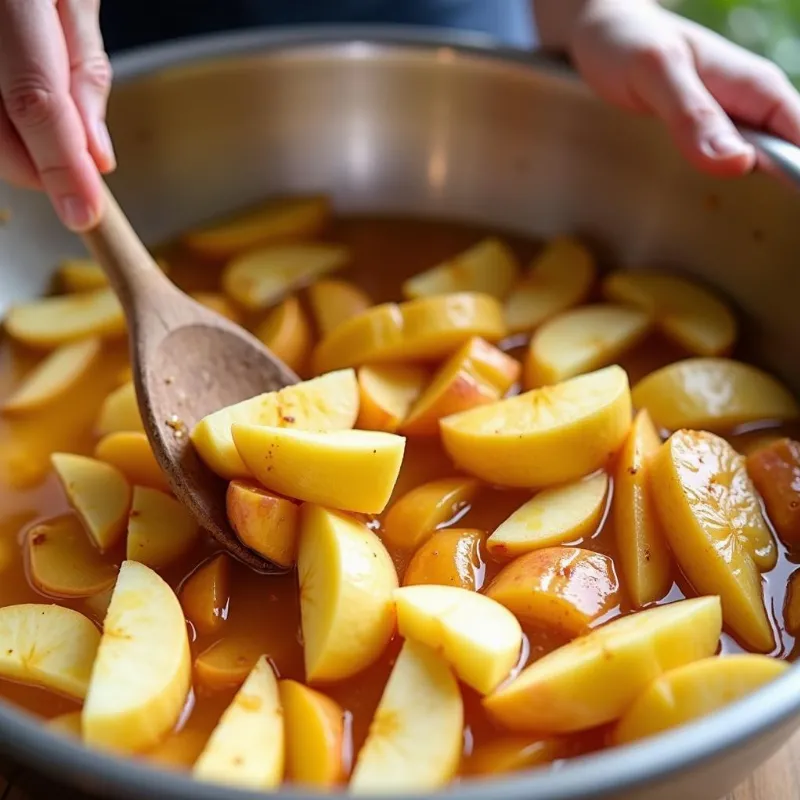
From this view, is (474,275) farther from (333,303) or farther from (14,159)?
(14,159)

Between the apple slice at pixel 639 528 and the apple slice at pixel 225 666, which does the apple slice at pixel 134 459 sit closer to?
the apple slice at pixel 225 666

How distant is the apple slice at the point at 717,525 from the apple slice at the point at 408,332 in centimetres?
36

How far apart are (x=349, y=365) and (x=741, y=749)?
2.58 ft

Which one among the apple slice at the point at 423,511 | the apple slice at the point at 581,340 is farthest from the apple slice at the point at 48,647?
the apple slice at the point at 581,340

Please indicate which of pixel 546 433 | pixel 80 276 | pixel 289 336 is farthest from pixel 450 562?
pixel 80 276

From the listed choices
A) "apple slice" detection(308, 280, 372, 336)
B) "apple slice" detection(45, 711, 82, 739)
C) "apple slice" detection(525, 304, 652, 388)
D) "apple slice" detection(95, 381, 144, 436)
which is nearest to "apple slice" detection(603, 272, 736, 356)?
"apple slice" detection(525, 304, 652, 388)

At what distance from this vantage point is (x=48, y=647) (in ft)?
3.40

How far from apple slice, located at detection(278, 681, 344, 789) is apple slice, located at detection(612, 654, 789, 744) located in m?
0.27

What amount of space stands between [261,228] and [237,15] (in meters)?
0.50

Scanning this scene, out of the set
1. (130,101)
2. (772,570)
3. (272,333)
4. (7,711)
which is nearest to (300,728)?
(7,711)

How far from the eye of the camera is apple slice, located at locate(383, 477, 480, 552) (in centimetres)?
117

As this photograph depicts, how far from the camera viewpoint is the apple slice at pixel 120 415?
4.42 ft

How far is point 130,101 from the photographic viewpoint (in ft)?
5.34

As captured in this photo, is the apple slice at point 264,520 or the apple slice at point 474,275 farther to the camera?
the apple slice at point 474,275
